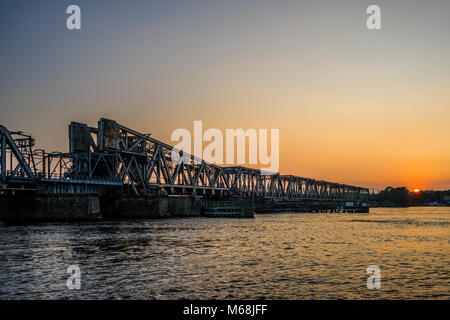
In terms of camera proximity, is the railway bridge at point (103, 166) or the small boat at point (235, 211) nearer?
the railway bridge at point (103, 166)

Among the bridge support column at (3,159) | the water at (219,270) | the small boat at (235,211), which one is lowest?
the small boat at (235,211)

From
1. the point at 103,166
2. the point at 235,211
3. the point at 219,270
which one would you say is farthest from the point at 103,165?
the point at 219,270

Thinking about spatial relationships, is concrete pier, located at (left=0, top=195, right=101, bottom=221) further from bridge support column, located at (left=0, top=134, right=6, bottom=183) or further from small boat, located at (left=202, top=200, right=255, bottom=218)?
small boat, located at (left=202, top=200, right=255, bottom=218)

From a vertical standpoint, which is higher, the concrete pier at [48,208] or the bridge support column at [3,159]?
the bridge support column at [3,159]

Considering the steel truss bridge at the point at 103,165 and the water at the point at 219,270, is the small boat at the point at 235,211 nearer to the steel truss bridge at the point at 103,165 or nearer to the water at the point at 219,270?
the steel truss bridge at the point at 103,165

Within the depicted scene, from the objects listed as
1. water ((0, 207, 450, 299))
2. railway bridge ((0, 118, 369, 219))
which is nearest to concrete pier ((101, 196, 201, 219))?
railway bridge ((0, 118, 369, 219))

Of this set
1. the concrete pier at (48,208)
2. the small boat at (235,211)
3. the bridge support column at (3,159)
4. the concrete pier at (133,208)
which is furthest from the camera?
the small boat at (235,211)

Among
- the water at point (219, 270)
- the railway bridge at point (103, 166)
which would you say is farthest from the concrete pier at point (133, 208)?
the water at point (219, 270)

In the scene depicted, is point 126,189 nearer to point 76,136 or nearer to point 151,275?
point 76,136

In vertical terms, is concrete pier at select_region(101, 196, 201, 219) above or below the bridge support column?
below

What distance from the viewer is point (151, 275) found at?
24.1m

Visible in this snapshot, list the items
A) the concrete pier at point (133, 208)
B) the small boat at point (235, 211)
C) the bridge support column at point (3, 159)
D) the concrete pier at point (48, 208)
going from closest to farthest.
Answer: the bridge support column at point (3, 159) → the concrete pier at point (48, 208) → the concrete pier at point (133, 208) → the small boat at point (235, 211)
